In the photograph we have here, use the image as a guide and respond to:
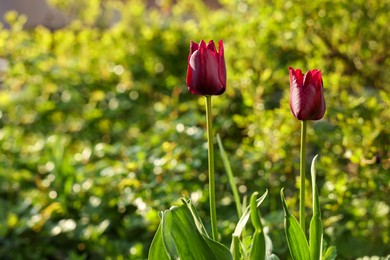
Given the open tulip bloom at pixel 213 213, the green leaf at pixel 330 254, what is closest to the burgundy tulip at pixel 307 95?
the open tulip bloom at pixel 213 213

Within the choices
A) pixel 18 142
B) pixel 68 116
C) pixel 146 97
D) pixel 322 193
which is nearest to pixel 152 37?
pixel 146 97

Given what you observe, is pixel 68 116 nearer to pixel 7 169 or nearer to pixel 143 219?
pixel 7 169

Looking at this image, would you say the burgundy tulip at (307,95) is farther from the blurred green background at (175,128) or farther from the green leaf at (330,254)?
the blurred green background at (175,128)

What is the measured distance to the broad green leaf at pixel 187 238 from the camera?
154cm

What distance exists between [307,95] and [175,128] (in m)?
1.47

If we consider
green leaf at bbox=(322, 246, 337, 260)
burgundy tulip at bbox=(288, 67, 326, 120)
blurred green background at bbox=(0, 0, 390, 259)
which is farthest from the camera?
blurred green background at bbox=(0, 0, 390, 259)

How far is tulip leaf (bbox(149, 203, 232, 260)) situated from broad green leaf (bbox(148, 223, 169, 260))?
42 mm

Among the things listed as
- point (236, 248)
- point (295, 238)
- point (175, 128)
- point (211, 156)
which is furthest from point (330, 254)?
point (175, 128)

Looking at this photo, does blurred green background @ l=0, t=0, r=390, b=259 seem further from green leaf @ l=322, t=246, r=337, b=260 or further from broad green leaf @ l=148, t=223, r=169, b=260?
broad green leaf @ l=148, t=223, r=169, b=260

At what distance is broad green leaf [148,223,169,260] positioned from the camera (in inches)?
63.3

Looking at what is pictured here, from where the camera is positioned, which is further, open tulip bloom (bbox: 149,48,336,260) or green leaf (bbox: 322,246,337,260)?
green leaf (bbox: 322,246,337,260)

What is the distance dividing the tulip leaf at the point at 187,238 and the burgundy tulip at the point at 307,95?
30 cm

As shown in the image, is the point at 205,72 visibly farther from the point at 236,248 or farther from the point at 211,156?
the point at 236,248

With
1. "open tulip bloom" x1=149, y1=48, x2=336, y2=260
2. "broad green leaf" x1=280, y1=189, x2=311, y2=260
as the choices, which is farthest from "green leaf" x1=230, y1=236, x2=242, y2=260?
"broad green leaf" x1=280, y1=189, x2=311, y2=260
